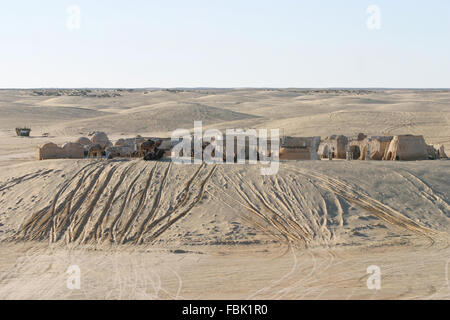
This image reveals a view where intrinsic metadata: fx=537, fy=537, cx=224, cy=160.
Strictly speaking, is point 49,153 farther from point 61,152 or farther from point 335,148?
point 335,148

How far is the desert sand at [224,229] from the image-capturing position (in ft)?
30.3

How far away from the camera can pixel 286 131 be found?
2923 cm

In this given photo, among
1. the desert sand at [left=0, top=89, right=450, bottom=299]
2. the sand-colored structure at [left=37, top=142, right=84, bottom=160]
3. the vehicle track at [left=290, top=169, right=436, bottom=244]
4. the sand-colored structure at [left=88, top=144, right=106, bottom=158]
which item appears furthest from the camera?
the sand-colored structure at [left=88, top=144, right=106, bottom=158]

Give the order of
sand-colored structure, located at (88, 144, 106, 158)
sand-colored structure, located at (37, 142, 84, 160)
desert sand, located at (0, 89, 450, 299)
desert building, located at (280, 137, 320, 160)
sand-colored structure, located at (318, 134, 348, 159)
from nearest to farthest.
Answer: desert sand, located at (0, 89, 450, 299) < desert building, located at (280, 137, 320, 160) < sand-colored structure, located at (37, 142, 84, 160) < sand-colored structure, located at (88, 144, 106, 158) < sand-colored structure, located at (318, 134, 348, 159)

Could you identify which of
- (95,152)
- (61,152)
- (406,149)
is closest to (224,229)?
(95,152)

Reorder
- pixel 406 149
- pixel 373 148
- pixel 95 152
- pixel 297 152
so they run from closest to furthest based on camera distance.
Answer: pixel 297 152 → pixel 406 149 → pixel 95 152 → pixel 373 148

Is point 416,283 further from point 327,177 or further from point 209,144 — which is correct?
point 209,144

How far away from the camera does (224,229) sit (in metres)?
12.0

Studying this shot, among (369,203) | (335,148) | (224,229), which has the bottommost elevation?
(224,229)

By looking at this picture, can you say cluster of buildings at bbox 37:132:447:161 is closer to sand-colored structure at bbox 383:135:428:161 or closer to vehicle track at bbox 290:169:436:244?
sand-colored structure at bbox 383:135:428:161

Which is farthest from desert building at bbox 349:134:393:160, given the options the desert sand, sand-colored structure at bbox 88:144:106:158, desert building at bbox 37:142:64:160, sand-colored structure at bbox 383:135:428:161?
desert building at bbox 37:142:64:160

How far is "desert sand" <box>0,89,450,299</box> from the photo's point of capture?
9227 millimetres

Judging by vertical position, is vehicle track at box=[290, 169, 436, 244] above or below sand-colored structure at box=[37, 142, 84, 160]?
below
